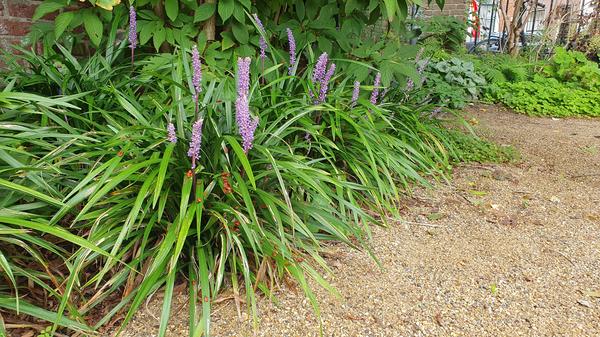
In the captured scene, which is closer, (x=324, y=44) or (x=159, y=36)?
(x=159, y=36)

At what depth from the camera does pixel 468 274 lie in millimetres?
2113

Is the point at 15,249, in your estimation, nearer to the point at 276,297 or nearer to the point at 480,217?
the point at 276,297

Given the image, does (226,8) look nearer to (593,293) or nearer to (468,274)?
(468,274)

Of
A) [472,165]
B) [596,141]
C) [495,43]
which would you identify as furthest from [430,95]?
[495,43]

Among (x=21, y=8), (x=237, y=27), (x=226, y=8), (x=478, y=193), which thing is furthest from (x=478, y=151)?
(x=21, y=8)

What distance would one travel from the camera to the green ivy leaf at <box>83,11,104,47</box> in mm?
2664

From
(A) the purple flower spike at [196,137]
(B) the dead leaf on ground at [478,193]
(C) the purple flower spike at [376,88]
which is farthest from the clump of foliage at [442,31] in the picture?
(A) the purple flower spike at [196,137]

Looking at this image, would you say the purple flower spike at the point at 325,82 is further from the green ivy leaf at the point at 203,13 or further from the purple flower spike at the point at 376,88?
the green ivy leaf at the point at 203,13

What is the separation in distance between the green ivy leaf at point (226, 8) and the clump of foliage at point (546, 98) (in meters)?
3.33

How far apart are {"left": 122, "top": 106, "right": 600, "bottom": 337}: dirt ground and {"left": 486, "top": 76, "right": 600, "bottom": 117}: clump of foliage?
2.25 meters

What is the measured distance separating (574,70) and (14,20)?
228 inches

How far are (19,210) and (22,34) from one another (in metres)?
1.91

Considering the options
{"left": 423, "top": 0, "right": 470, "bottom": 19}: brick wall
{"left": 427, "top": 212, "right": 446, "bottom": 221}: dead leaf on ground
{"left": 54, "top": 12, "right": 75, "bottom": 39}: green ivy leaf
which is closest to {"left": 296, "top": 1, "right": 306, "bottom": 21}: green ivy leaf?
{"left": 54, "top": 12, "right": 75, "bottom": 39}: green ivy leaf

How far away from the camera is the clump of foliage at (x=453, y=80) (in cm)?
412
